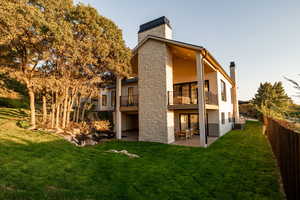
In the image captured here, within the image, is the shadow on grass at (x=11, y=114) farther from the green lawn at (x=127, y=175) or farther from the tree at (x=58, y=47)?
the green lawn at (x=127, y=175)

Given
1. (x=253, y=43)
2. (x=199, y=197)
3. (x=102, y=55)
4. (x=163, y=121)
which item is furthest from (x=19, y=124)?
(x=253, y=43)

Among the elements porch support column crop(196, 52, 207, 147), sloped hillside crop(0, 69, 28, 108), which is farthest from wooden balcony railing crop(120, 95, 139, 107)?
sloped hillside crop(0, 69, 28, 108)

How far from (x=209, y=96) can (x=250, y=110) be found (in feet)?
90.8

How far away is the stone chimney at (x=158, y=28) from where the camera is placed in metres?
11.3

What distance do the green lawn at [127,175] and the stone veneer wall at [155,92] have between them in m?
3.37

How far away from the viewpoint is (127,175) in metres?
5.02

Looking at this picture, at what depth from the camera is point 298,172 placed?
→ 2658 mm

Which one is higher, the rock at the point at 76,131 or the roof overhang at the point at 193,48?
the roof overhang at the point at 193,48

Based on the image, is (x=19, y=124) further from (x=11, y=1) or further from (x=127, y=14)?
(x=127, y=14)

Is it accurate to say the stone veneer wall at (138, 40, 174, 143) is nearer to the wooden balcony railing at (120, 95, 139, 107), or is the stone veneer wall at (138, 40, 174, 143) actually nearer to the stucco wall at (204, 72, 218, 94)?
the wooden balcony railing at (120, 95, 139, 107)

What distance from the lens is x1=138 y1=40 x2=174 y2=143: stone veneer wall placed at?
10422 millimetres

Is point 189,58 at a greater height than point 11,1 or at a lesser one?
lesser

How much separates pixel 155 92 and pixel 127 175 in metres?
6.79

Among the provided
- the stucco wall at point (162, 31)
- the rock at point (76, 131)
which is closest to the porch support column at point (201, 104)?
the stucco wall at point (162, 31)
